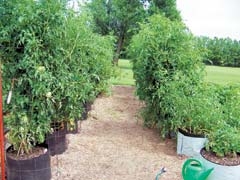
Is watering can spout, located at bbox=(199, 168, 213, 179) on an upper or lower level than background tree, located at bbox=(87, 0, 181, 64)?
lower

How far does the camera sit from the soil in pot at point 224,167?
2.82 m

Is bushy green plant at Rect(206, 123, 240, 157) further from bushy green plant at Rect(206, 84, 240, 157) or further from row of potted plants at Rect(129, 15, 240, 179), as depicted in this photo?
row of potted plants at Rect(129, 15, 240, 179)

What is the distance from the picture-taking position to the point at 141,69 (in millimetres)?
4309

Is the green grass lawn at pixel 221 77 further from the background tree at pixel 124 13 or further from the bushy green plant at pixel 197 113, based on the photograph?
the bushy green plant at pixel 197 113

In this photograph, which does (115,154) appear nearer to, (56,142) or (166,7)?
(56,142)

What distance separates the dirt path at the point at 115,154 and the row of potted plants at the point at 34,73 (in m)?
0.41

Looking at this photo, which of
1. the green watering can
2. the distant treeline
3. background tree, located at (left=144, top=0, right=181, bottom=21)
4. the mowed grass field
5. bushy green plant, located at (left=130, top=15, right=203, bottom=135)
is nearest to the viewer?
the green watering can

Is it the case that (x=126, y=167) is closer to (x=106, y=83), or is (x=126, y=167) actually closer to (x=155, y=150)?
(x=155, y=150)

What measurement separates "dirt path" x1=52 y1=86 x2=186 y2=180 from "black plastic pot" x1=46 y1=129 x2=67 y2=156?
0.07m

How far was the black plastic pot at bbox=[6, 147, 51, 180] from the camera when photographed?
268 centimetres

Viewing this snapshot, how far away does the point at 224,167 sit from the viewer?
2.82 metres

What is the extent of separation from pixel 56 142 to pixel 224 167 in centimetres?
171

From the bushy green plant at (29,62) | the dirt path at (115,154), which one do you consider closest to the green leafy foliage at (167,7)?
the dirt path at (115,154)

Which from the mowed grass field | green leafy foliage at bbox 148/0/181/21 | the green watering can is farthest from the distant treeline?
the green watering can
